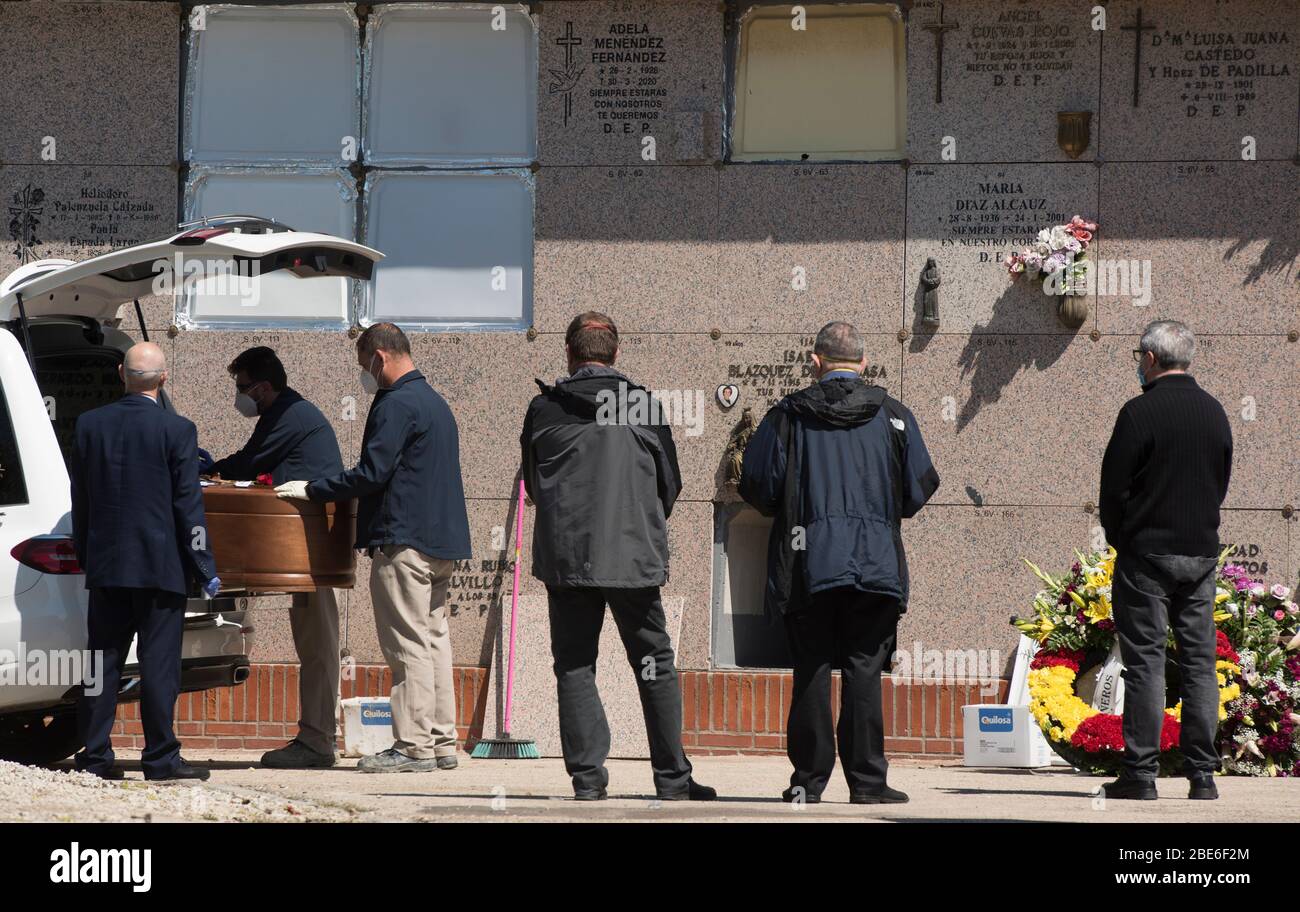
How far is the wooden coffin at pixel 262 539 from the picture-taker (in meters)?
8.07

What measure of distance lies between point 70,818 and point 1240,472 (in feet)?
22.0

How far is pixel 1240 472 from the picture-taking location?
33.2ft

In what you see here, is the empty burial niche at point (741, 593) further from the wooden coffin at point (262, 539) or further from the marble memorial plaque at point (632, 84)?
the wooden coffin at point (262, 539)

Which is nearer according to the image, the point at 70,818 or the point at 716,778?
the point at 70,818

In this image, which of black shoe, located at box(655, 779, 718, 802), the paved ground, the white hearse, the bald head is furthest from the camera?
the bald head

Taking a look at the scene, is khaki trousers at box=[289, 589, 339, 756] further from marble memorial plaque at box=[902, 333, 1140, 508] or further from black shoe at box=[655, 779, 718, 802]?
marble memorial plaque at box=[902, 333, 1140, 508]

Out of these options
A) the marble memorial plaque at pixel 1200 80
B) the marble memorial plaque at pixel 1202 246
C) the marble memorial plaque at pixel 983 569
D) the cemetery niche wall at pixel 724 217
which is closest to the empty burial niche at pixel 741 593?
the cemetery niche wall at pixel 724 217

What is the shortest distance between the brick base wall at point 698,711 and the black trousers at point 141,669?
271 centimetres

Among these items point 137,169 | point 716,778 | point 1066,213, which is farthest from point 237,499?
point 1066,213

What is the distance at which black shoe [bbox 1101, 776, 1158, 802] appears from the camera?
23.7 ft

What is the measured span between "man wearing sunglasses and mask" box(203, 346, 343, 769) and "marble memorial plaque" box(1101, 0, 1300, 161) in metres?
4.55

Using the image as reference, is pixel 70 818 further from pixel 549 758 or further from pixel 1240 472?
pixel 1240 472

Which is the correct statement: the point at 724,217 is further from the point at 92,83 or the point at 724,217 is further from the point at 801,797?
the point at 801,797

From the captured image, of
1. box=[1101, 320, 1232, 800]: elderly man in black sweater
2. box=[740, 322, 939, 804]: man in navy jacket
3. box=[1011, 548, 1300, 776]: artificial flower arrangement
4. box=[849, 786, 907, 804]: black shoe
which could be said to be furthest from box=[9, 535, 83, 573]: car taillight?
box=[1011, 548, 1300, 776]: artificial flower arrangement
